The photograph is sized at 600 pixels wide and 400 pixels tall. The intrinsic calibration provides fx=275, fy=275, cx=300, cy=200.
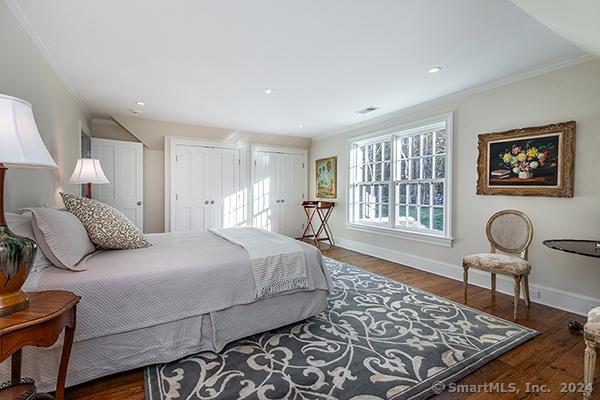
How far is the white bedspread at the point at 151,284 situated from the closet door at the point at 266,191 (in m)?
3.47

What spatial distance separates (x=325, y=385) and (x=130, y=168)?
179 inches

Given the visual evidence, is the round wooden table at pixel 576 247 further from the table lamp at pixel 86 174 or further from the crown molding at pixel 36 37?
the table lamp at pixel 86 174

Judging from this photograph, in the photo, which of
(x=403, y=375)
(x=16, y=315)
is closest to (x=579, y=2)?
(x=403, y=375)

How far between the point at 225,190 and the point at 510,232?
4.46 m

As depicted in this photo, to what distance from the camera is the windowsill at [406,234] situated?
3.64 meters

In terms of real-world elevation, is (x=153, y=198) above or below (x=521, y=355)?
above

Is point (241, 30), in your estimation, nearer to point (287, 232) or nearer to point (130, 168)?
point (130, 168)

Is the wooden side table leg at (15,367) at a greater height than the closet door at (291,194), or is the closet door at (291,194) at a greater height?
the closet door at (291,194)

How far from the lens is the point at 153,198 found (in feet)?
16.1

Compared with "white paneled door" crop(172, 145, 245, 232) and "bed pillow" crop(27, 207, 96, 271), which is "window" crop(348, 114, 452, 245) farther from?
"bed pillow" crop(27, 207, 96, 271)

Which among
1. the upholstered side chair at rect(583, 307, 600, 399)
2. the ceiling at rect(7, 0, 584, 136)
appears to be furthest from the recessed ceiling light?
the upholstered side chair at rect(583, 307, 600, 399)

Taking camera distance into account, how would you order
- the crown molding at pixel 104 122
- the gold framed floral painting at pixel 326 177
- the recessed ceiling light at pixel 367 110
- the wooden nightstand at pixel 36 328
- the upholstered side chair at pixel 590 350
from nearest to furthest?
the wooden nightstand at pixel 36 328 < the upholstered side chair at pixel 590 350 < the recessed ceiling light at pixel 367 110 < the crown molding at pixel 104 122 < the gold framed floral painting at pixel 326 177

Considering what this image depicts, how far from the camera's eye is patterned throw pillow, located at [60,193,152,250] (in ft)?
6.48

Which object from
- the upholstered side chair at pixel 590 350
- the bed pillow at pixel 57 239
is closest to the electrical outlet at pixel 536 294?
the upholstered side chair at pixel 590 350
